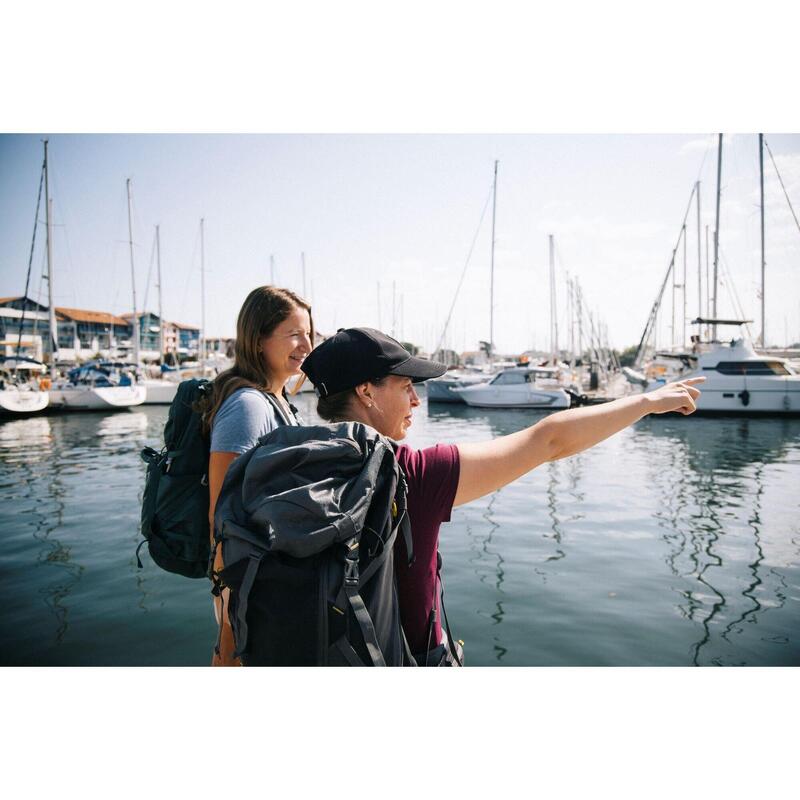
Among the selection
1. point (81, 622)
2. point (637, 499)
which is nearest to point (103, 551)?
point (81, 622)

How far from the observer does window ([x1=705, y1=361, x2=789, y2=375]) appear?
20625 millimetres

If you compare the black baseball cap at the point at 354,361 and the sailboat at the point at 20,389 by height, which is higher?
the black baseball cap at the point at 354,361

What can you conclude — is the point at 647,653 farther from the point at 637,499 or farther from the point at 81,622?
the point at 637,499

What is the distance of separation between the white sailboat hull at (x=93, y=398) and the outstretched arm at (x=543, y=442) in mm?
25995

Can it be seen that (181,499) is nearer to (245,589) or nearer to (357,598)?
(245,589)

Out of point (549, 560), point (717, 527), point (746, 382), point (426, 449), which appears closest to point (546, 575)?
point (549, 560)

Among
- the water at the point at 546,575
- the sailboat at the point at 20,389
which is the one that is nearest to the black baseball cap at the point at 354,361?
the water at the point at 546,575

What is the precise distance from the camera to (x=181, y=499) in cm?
186

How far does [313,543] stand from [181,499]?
0.94 meters

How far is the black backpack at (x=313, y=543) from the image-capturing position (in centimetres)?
110

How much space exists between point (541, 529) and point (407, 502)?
562cm

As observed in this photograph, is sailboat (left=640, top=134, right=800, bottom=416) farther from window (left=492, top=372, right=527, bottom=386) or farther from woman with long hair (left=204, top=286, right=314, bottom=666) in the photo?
woman with long hair (left=204, top=286, right=314, bottom=666)

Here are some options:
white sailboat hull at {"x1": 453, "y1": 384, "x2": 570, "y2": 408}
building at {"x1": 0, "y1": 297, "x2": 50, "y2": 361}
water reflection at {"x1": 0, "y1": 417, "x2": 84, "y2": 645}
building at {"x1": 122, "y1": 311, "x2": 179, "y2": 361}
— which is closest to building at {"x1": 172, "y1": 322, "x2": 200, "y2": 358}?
building at {"x1": 122, "y1": 311, "x2": 179, "y2": 361}

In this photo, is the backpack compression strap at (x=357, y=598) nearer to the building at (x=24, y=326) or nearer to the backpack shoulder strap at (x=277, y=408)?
the backpack shoulder strap at (x=277, y=408)
